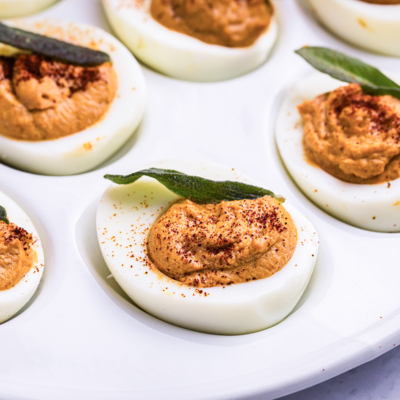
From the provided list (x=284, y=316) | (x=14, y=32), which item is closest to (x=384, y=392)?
(x=284, y=316)

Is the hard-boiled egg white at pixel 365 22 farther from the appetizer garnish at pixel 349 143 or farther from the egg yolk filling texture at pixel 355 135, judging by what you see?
the egg yolk filling texture at pixel 355 135

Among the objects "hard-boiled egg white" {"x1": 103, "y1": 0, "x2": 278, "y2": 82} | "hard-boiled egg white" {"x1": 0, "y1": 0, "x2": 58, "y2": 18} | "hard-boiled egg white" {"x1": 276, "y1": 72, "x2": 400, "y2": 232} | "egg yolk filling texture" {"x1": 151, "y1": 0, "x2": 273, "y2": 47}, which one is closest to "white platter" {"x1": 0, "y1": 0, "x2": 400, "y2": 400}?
"hard-boiled egg white" {"x1": 276, "y1": 72, "x2": 400, "y2": 232}

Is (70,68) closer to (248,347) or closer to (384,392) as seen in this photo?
(248,347)

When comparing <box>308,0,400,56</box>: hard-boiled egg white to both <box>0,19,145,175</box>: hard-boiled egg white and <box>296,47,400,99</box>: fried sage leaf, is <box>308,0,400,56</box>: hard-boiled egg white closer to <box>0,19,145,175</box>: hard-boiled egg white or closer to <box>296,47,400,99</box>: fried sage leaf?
<box>296,47,400,99</box>: fried sage leaf

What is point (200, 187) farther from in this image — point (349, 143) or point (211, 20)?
point (211, 20)

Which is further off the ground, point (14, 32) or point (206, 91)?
point (14, 32)

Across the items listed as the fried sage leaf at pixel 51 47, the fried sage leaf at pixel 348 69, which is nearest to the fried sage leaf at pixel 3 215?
the fried sage leaf at pixel 51 47

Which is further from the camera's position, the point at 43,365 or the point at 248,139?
the point at 248,139
